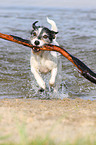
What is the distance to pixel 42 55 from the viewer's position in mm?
5742

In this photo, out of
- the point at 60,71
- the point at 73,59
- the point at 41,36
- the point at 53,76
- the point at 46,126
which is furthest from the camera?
the point at 60,71

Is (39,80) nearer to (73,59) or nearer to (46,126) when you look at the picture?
(73,59)

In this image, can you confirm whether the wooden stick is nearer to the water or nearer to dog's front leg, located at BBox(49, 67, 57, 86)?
dog's front leg, located at BBox(49, 67, 57, 86)

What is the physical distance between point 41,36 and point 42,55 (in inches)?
17.3

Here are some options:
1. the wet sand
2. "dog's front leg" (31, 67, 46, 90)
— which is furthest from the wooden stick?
the wet sand

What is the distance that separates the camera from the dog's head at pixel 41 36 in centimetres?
533

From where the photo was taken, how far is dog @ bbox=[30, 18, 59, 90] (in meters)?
5.46

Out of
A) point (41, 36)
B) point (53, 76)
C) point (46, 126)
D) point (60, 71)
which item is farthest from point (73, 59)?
point (46, 126)

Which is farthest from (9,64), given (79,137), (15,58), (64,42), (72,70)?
(79,137)

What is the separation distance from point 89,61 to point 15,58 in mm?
2197

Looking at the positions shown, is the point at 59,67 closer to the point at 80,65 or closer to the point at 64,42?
the point at 80,65

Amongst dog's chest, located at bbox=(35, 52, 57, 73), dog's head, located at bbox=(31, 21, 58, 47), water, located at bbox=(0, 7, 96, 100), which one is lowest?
water, located at bbox=(0, 7, 96, 100)

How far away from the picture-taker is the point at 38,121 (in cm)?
300

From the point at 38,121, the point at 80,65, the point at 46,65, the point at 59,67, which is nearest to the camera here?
the point at 38,121
